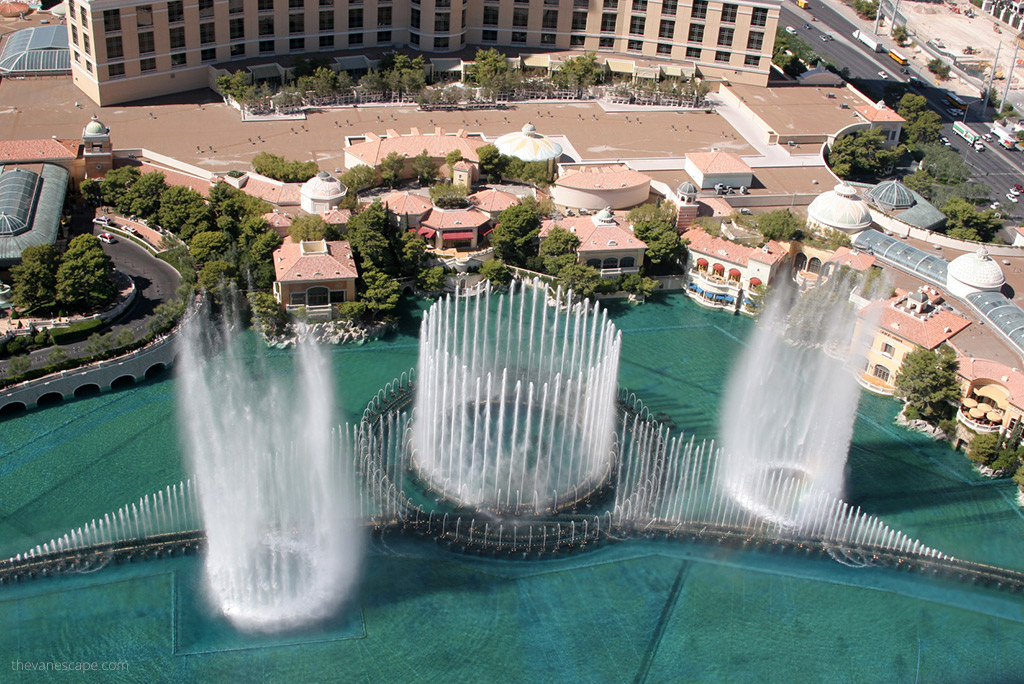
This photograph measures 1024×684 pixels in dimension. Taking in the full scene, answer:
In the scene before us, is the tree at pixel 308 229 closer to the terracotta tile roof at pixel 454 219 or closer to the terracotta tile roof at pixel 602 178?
the terracotta tile roof at pixel 454 219

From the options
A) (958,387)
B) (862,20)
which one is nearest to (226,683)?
(958,387)

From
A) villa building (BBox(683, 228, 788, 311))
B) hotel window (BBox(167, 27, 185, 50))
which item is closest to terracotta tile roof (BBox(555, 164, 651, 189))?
villa building (BBox(683, 228, 788, 311))

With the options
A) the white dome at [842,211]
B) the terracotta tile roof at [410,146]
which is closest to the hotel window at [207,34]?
the terracotta tile roof at [410,146]

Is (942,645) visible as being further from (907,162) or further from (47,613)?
(907,162)

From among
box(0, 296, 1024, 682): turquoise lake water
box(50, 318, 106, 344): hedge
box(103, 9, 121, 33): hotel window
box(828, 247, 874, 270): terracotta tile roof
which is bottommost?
box(0, 296, 1024, 682): turquoise lake water

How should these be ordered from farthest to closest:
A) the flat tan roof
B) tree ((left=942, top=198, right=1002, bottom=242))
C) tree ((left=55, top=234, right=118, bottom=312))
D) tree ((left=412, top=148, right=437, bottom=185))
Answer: the flat tan roof, tree ((left=412, top=148, right=437, bottom=185)), tree ((left=942, top=198, right=1002, bottom=242)), tree ((left=55, top=234, right=118, bottom=312))

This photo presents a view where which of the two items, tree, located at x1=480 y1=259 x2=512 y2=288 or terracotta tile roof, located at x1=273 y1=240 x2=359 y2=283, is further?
tree, located at x1=480 y1=259 x2=512 y2=288

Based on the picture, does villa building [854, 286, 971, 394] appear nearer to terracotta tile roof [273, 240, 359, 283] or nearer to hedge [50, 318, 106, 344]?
terracotta tile roof [273, 240, 359, 283]
